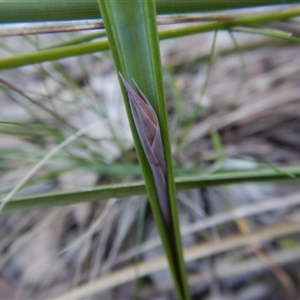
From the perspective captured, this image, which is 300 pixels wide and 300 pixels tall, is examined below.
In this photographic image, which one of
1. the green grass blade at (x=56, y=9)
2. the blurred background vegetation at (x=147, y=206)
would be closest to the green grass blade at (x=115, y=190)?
the blurred background vegetation at (x=147, y=206)

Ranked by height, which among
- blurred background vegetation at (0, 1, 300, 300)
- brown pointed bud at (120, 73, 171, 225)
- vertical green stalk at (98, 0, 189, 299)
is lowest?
blurred background vegetation at (0, 1, 300, 300)

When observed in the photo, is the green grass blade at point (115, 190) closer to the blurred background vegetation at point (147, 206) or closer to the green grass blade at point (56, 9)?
the blurred background vegetation at point (147, 206)

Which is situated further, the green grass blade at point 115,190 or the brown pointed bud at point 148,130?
the green grass blade at point 115,190

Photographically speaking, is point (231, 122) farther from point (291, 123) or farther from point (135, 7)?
point (135, 7)

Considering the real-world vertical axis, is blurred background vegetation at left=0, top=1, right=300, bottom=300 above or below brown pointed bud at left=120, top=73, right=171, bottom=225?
below

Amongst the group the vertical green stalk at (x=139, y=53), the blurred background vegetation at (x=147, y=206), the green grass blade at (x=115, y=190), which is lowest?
the blurred background vegetation at (x=147, y=206)

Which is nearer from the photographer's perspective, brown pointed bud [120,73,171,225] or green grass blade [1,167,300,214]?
brown pointed bud [120,73,171,225]

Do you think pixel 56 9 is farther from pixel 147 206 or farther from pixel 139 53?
pixel 147 206

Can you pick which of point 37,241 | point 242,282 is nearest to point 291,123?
point 242,282

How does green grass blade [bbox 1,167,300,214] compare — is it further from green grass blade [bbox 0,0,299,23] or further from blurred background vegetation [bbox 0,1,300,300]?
green grass blade [bbox 0,0,299,23]

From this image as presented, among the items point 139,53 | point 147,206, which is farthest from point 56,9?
point 147,206

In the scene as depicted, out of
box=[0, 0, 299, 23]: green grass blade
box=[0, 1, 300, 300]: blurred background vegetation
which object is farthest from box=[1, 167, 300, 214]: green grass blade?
box=[0, 0, 299, 23]: green grass blade
